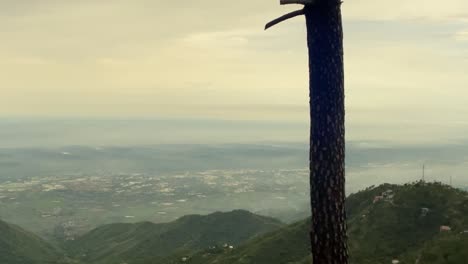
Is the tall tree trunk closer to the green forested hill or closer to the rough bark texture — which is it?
the rough bark texture

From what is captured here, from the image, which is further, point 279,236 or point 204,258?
point 204,258

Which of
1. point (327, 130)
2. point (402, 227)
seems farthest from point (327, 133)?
point (402, 227)

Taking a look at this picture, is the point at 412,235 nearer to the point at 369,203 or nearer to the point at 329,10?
the point at 369,203

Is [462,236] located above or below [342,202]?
below

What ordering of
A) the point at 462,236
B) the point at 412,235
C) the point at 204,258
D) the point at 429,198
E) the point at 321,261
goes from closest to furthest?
1. the point at 321,261
2. the point at 462,236
3. the point at 412,235
4. the point at 429,198
5. the point at 204,258

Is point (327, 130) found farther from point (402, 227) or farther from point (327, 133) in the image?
point (402, 227)

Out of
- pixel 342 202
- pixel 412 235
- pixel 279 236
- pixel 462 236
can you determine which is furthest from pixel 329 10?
pixel 279 236

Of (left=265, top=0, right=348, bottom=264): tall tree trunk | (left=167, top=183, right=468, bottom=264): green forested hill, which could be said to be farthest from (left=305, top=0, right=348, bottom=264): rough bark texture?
(left=167, top=183, right=468, bottom=264): green forested hill

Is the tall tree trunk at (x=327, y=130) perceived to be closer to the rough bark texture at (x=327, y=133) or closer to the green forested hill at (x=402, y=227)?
the rough bark texture at (x=327, y=133)
